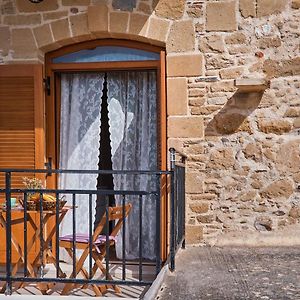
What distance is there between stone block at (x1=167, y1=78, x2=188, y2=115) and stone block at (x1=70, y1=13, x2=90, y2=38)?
39.6 inches

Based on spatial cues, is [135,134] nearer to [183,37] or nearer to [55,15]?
[183,37]

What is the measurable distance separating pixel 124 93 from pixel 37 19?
117cm

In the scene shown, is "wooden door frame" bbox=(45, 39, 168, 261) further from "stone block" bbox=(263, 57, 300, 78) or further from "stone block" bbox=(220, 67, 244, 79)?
"stone block" bbox=(263, 57, 300, 78)

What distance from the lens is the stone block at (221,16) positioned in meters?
4.73

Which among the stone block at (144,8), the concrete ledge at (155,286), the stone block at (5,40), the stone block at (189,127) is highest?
the stone block at (144,8)

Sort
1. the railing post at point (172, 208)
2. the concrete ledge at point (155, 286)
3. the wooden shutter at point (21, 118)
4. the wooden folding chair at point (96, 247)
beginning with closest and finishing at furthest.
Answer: the concrete ledge at point (155, 286)
the railing post at point (172, 208)
the wooden folding chair at point (96, 247)
the wooden shutter at point (21, 118)

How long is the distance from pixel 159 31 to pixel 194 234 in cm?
203

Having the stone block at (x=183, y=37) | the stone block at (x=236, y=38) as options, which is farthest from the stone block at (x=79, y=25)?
the stone block at (x=236, y=38)

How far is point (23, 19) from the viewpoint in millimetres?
5047

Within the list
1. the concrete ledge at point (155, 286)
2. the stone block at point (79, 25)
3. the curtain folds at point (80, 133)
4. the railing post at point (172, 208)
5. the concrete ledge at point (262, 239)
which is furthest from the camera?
the curtain folds at point (80, 133)

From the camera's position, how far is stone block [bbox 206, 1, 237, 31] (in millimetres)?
4730

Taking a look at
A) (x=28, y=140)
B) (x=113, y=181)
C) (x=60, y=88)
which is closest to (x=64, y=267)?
(x=113, y=181)

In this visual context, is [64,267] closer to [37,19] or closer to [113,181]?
[113,181]

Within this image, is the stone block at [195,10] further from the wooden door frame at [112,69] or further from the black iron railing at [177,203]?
the black iron railing at [177,203]
